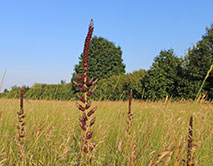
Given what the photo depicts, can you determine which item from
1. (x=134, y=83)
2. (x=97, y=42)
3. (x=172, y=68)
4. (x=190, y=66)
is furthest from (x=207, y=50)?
(x=97, y=42)

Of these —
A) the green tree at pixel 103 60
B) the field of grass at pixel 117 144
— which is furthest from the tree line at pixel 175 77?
the field of grass at pixel 117 144

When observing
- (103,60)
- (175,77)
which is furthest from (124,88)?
(103,60)

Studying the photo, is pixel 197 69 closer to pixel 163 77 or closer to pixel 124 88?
pixel 163 77

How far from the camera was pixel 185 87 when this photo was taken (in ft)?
43.9

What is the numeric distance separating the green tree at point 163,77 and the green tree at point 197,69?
643mm

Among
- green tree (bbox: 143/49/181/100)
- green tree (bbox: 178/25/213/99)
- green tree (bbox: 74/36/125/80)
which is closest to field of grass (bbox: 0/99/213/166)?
green tree (bbox: 178/25/213/99)

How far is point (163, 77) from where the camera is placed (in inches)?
566

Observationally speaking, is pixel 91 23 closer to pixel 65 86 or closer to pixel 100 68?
pixel 65 86

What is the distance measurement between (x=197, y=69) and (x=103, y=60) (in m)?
13.9

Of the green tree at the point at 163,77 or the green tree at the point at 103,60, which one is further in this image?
the green tree at the point at 103,60

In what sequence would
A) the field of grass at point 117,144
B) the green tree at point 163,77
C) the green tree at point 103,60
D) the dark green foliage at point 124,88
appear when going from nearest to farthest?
1. the field of grass at point 117,144
2. the green tree at point 163,77
3. the dark green foliage at point 124,88
4. the green tree at point 103,60

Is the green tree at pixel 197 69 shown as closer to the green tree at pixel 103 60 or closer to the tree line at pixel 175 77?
the tree line at pixel 175 77

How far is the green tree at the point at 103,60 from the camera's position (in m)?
24.5

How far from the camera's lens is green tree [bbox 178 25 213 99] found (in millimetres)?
13156
